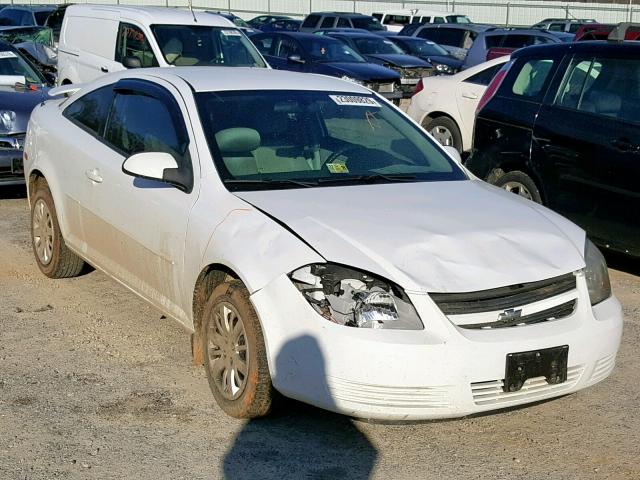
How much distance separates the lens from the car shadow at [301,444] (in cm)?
429

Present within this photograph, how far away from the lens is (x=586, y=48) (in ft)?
26.4

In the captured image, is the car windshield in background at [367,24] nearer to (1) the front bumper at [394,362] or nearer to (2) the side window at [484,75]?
(2) the side window at [484,75]

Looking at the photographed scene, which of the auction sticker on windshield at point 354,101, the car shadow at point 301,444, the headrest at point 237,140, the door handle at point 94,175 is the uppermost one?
the auction sticker on windshield at point 354,101

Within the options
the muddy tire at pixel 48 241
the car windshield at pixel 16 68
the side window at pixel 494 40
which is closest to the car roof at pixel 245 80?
the muddy tire at pixel 48 241

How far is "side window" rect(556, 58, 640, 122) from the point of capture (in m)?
7.57

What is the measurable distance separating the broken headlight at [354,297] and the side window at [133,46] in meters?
9.40

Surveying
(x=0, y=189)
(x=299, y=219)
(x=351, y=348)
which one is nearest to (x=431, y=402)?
(x=351, y=348)

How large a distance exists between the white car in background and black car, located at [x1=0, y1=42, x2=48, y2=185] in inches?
179

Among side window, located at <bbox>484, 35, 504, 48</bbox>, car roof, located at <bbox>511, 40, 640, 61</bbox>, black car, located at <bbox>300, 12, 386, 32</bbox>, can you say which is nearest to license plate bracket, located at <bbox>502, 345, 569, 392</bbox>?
car roof, located at <bbox>511, 40, 640, 61</bbox>

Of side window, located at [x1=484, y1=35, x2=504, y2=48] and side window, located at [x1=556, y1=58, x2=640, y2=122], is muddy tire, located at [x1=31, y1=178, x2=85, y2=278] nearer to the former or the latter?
side window, located at [x1=556, y1=58, x2=640, y2=122]

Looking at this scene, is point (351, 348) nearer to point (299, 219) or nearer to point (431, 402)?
point (431, 402)

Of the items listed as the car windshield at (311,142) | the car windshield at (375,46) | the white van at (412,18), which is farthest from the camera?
the white van at (412,18)

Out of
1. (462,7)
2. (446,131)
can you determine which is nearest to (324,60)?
(446,131)

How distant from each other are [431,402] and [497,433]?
67 cm
